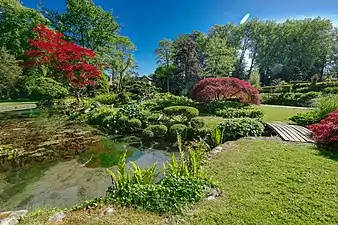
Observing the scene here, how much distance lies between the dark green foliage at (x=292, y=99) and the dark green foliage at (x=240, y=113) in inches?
313

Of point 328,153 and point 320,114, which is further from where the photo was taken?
point 320,114

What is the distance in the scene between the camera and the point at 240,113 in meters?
10.5

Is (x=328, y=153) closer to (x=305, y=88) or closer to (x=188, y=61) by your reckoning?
(x=305, y=88)

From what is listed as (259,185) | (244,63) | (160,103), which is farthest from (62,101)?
(244,63)

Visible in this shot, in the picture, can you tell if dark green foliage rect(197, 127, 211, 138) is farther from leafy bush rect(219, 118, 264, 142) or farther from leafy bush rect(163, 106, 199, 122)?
leafy bush rect(163, 106, 199, 122)

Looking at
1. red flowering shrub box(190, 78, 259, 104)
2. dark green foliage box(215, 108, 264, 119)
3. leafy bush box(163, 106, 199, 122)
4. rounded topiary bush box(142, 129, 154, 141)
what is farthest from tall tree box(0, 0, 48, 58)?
dark green foliage box(215, 108, 264, 119)

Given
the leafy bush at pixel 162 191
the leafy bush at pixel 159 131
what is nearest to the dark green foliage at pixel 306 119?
the leafy bush at pixel 159 131

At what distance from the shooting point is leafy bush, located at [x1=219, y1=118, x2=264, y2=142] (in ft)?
23.4

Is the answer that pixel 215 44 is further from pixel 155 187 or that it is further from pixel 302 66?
pixel 155 187

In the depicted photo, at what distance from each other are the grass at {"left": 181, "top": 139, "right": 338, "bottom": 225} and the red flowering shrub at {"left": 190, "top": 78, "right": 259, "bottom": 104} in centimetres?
747

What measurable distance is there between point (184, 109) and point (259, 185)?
6164 millimetres

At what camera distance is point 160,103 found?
14008 millimetres

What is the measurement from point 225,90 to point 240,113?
2.68 metres

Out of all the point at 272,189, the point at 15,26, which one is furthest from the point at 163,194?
the point at 15,26
